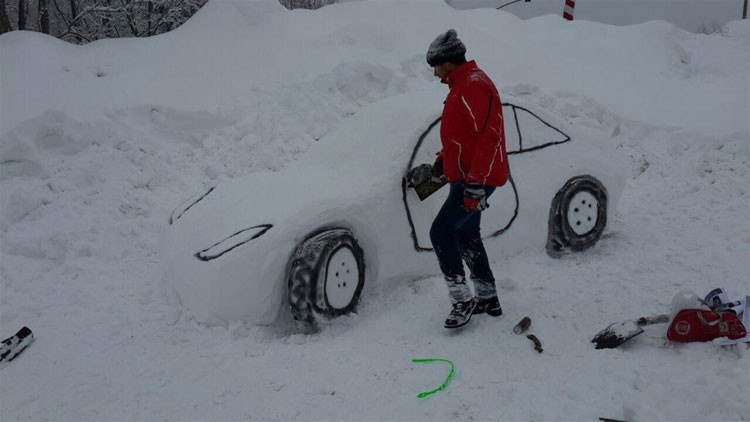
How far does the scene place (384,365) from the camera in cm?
311

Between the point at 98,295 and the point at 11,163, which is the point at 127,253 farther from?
the point at 11,163

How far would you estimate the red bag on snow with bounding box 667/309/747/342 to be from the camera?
2916 millimetres

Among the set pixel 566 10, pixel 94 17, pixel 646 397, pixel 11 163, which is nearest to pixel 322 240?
pixel 646 397

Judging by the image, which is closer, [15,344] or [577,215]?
[15,344]

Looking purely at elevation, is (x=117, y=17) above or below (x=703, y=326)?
above

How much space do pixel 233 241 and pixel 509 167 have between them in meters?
2.17

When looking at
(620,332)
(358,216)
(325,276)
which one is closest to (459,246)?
(358,216)

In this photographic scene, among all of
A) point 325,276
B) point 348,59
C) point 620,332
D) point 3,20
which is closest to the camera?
point 620,332

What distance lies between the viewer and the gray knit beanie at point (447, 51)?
10.8 feet

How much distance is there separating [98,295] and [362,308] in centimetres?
220

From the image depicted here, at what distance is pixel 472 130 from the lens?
324 cm

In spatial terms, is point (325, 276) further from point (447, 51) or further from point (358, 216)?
point (447, 51)

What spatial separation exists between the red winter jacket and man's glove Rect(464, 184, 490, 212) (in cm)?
3

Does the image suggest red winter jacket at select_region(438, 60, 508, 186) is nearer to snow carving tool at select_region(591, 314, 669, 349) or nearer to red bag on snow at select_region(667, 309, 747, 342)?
snow carving tool at select_region(591, 314, 669, 349)
